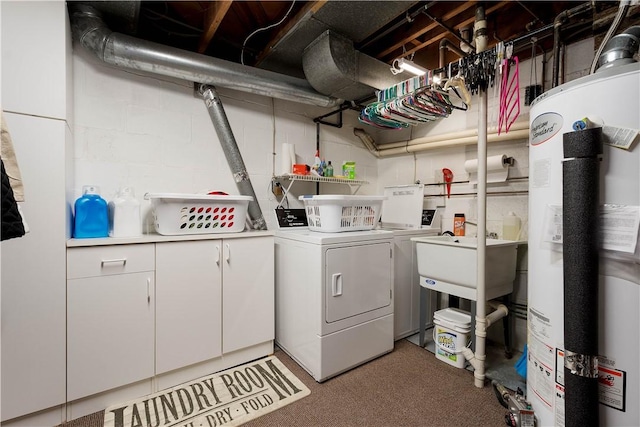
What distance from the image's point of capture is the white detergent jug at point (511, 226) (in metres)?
2.29

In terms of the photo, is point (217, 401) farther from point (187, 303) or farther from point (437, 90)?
point (437, 90)

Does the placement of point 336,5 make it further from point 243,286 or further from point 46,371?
point 46,371

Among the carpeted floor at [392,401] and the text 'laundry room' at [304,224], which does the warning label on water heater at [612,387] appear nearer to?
the text 'laundry room' at [304,224]

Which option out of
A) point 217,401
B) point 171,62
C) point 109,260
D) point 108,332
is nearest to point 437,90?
point 171,62

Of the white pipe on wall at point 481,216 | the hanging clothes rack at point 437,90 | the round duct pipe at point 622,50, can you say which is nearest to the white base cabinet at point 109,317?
the hanging clothes rack at point 437,90

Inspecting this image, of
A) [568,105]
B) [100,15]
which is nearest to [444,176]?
[568,105]

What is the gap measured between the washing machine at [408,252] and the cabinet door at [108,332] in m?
1.89

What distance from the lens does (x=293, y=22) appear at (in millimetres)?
2088

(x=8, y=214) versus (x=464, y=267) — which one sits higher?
(x=8, y=214)

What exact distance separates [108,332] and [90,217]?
708 millimetres

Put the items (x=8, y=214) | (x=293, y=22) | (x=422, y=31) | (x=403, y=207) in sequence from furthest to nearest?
(x=403, y=207) < (x=422, y=31) < (x=293, y=22) < (x=8, y=214)

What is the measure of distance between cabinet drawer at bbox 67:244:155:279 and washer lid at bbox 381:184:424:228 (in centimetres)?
232

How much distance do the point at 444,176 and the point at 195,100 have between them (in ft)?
8.08

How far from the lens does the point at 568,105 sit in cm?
115
